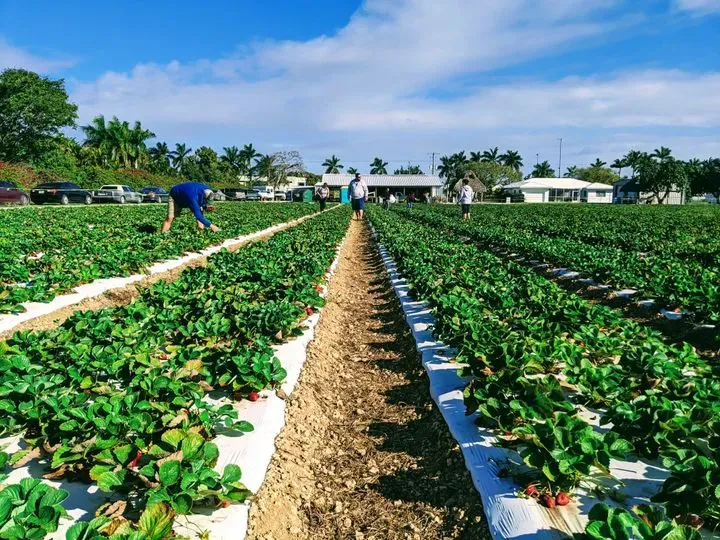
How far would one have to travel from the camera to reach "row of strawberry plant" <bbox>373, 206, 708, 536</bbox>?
9.04 ft

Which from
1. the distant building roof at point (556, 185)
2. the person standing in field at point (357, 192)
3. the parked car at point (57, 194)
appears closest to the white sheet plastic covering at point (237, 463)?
the person standing in field at point (357, 192)

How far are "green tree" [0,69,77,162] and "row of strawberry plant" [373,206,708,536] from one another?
45.6m

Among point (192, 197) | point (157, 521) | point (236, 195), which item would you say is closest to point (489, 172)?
point (236, 195)

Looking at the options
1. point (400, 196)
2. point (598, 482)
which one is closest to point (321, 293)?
point (598, 482)

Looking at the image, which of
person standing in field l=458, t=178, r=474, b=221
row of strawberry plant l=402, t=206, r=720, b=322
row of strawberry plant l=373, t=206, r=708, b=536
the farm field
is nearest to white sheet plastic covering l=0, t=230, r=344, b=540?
the farm field

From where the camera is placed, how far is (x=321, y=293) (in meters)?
8.38

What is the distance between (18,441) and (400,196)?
74.3 metres

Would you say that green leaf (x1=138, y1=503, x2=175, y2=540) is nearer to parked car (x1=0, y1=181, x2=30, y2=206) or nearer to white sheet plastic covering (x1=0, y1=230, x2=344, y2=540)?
white sheet plastic covering (x1=0, y1=230, x2=344, y2=540)

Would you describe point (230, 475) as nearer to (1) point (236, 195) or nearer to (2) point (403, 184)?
(1) point (236, 195)

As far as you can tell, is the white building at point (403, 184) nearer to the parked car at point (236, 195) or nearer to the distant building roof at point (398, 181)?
the distant building roof at point (398, 181)

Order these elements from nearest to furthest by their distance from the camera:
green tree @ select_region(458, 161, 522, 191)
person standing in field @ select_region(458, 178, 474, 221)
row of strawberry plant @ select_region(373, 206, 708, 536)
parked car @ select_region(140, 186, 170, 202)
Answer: row of strawberry plant @ select_region(373, 206, 708, 536) < person standing in field @ select_region(458, 178, 474, 221) < parked car @ select_region(140, 186, 170, 202) < green tree @ select_region(458, 161, 522, 191)

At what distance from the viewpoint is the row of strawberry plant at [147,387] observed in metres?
2.70

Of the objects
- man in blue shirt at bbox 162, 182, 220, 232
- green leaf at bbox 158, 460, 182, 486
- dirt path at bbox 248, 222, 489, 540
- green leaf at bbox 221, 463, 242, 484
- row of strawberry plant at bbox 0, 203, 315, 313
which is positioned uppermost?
man in blue shirt at bbox 162, 182, 220, 232

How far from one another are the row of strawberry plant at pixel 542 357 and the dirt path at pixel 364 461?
1.62ft
